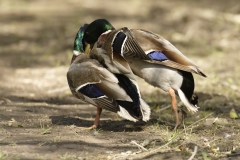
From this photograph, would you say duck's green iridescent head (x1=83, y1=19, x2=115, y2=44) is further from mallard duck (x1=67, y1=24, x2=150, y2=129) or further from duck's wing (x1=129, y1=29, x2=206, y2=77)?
mallard duck (x1=67, y1=24, x2=150, y2=129)

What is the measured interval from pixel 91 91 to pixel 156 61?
760 millimetres

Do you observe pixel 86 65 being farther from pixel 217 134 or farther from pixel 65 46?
pixel 65 46

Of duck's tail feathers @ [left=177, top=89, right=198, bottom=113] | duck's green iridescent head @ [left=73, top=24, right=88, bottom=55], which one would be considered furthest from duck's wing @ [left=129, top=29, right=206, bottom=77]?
duck's green iridescent head @ [left=73, top=24, right=88, bottom=55]

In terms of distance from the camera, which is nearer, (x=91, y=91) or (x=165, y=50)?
(x=91, y=91)

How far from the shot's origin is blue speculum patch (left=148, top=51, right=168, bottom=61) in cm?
571

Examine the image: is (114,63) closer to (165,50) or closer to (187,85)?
(165,50)

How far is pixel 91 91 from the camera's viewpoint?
5.41 meters

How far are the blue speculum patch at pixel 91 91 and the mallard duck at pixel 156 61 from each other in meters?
0.35

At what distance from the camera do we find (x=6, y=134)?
525 centimetres

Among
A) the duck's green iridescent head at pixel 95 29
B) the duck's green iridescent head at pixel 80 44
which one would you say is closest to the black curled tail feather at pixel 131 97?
the duck's green iridescent head at pixel 95 29

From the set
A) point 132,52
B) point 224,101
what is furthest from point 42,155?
point 224,101

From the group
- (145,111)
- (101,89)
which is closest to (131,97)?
(145,111)

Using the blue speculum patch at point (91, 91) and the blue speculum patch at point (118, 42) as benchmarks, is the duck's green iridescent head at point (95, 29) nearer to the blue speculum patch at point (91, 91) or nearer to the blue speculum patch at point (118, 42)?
the blue speculum patch at point (118, 42)

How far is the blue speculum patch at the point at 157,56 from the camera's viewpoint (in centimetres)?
571
